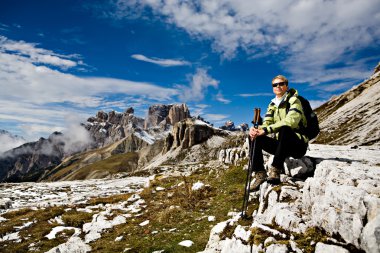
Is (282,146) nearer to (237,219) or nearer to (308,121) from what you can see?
(308,121)

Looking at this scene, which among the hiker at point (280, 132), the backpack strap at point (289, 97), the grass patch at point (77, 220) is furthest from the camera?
the grass patch at point (77, 220)

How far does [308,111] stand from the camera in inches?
433

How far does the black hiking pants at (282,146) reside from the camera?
1058 centimetres

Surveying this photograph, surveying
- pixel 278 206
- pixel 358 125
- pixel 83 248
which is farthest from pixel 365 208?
pixel 358 125

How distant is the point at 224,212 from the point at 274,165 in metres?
4.73

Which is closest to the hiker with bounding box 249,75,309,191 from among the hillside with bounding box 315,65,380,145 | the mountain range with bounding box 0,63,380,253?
the mountain range with bounding box 0,63,380,253

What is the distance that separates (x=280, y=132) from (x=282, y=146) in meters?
0.59

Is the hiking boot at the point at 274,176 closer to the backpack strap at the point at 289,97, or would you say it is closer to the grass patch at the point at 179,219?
the backpack strap at the point at 289,97

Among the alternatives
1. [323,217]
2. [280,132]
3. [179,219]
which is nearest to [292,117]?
[280,132]

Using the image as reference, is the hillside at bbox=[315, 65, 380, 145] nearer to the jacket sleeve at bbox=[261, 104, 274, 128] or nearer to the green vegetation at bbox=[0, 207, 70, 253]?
the jacket sleeve at bbox=[261, 104, 274, 128]

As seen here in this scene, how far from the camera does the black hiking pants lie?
10.6m

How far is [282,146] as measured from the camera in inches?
424

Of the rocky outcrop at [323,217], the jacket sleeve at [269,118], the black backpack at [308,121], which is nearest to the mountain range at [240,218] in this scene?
the rocky outcrop at [323,217]

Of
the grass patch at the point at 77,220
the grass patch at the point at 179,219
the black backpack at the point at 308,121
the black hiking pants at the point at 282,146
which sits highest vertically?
the black backpack at the point at 308,121
